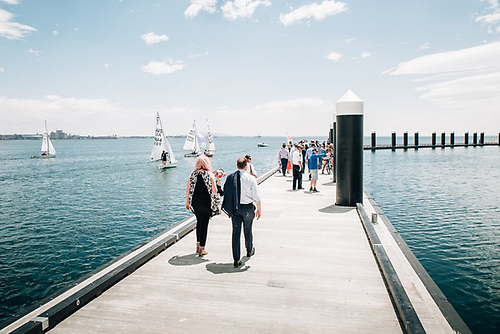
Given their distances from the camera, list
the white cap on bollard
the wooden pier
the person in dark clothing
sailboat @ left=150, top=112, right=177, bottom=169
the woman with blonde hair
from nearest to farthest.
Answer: the wooden pier, the woman with blonde hair, the white cap on bollard, the person in dark clothing, sailboat @ left=150, top=112, right=177, bottom=169

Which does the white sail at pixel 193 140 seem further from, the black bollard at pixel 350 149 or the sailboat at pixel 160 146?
the black bollard at pixel 350 149

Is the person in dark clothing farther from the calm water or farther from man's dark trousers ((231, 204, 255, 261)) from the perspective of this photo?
man's dark trousers ((231, 204, 255, 261))

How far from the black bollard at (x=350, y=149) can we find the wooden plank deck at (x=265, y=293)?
9.37ft

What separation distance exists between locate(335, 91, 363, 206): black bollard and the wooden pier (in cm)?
291

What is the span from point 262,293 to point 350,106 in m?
7.02

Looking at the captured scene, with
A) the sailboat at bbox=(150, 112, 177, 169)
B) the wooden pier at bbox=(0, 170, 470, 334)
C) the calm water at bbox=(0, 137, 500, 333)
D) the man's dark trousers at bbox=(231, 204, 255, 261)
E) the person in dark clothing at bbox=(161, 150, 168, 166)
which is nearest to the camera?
the wooden pier at bbox=(0, 170, 470, 334)

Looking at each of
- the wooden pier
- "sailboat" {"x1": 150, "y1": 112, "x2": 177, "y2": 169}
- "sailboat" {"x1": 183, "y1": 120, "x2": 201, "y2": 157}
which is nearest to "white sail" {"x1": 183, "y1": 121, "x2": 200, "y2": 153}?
"sailboat" {"x1": 183, "y1": 120, "x2": 201, "y2": 157}

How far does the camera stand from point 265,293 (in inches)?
194

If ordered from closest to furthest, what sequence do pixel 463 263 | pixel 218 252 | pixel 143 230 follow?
pixel 218 252 < pixel 463 263 < pixel 143 230

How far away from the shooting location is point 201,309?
4.49m

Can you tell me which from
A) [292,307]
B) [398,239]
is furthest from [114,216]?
[292,307]

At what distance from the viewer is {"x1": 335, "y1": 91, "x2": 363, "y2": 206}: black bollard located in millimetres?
10516

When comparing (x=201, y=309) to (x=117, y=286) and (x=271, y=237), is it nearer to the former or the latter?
(x=117, y=286)

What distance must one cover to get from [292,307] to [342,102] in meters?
7.28
